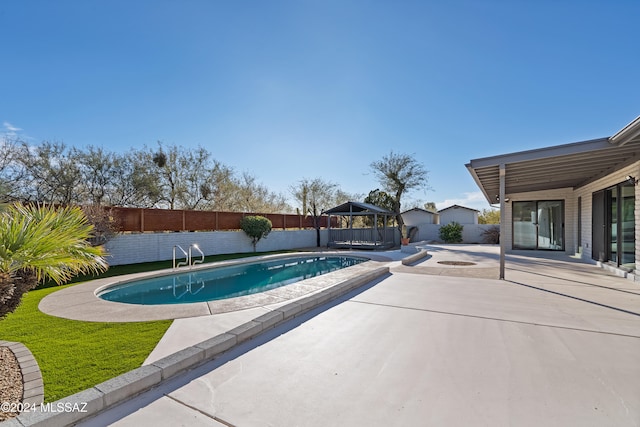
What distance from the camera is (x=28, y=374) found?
2740 mm

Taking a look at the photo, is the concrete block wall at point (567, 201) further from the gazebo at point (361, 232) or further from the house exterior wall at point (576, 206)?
the gazebo at point (361, 232)

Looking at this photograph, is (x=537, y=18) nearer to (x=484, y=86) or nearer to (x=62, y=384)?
(x=484, y=86)

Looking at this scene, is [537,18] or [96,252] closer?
[96,252]

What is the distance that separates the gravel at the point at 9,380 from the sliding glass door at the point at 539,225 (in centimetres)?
1580

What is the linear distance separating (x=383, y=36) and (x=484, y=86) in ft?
13.2

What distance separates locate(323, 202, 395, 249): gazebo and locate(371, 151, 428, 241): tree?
536 centimetres

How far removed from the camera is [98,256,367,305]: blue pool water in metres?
6.61

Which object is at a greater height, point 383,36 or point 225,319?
point 383,36

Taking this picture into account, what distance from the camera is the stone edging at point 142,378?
2.08 meters

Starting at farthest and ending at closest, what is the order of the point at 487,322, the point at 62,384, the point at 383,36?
the point at 383,36, the point at 487,322, the point at 62,384

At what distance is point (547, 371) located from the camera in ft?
9.25

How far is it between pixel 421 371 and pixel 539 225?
522 inches

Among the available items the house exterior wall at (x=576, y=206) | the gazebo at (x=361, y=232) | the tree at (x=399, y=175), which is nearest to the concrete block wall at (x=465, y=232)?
the tree at (x=399, y=175)

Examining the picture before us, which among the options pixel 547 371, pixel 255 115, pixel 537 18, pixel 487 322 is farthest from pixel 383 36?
pixel 547 371
